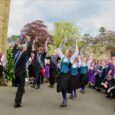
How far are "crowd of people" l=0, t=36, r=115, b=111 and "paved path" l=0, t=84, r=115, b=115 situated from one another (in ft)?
1.38

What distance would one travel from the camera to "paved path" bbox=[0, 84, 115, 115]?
1195 centimetres

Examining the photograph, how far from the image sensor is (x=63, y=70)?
1333cm

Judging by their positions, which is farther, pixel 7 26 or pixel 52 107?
pixel 7 26

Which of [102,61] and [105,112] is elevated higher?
[102,61]

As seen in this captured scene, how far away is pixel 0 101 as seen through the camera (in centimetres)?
1338

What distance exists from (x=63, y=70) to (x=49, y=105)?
1.21 meters

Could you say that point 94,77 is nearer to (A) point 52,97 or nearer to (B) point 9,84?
(B) point 9,84

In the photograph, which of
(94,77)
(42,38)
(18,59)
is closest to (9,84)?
(94,77)

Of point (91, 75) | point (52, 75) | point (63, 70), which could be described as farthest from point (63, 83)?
point (91, 75)

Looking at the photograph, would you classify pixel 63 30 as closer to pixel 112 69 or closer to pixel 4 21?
pixel 4 21

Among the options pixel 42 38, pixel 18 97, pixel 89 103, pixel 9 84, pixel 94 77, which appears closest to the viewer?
pixel 18 97

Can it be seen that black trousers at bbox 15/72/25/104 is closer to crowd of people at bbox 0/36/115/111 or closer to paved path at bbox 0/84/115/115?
crowd of people at bbox 0/36/115/111

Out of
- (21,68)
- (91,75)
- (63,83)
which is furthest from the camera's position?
(91,75)

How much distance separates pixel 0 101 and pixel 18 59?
5.64 feet
